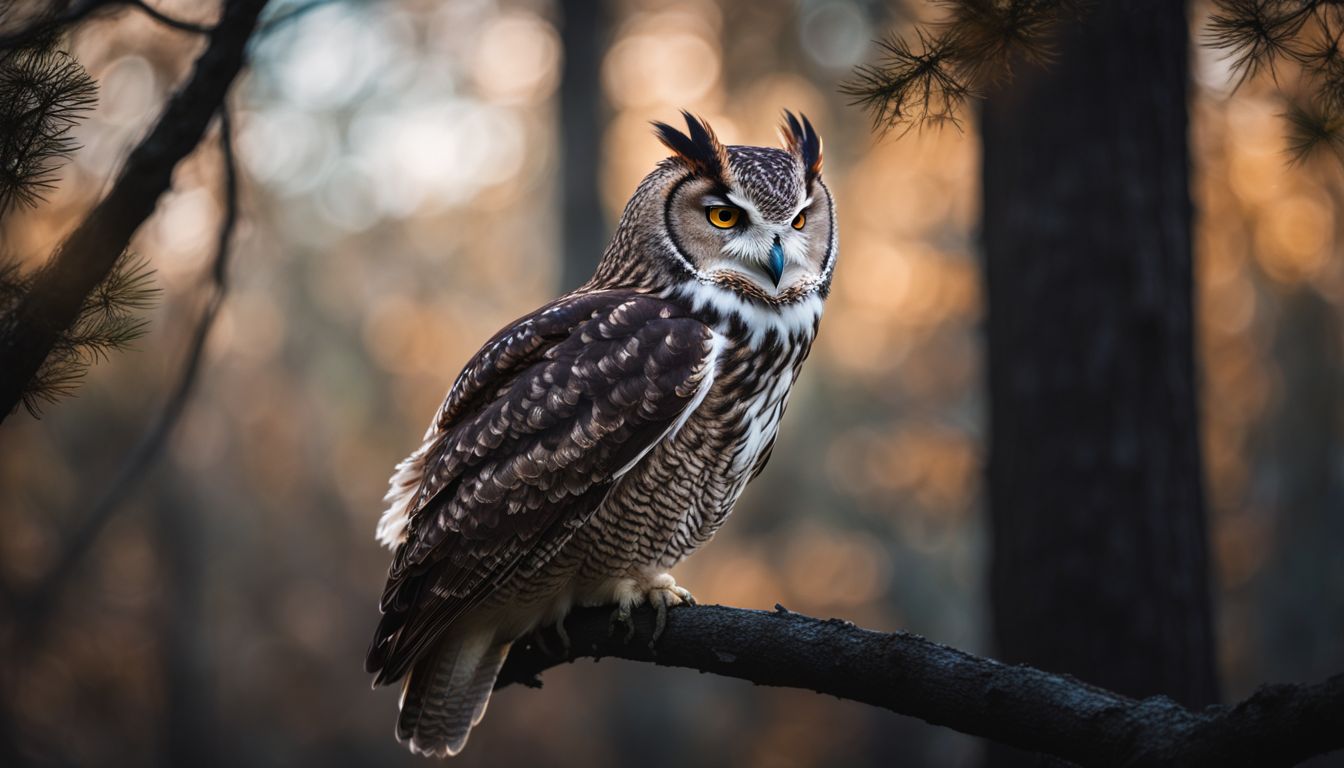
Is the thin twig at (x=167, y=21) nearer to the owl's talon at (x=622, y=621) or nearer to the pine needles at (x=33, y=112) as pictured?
the pine needles at (x=33, y=112)

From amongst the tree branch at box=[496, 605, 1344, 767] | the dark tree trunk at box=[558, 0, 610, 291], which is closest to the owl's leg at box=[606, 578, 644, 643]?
the tree branch at box=[496, 605, 1344, 767]

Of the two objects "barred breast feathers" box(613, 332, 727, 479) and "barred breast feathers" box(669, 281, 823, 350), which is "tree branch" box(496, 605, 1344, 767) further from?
"barred breast feathers" box(669, 281, 823, 350)

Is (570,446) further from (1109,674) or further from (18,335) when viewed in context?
(1109,674)

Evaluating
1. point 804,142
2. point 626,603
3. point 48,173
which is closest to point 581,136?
point 804,142

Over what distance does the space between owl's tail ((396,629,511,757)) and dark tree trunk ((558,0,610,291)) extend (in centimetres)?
826

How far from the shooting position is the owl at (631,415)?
308 cm

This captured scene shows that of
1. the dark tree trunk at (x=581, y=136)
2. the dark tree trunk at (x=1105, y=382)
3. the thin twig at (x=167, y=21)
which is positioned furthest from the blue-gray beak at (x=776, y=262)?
the dark tree trunk at (x=581, y=136)

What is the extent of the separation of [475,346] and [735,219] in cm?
1832

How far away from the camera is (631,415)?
302 centimetres

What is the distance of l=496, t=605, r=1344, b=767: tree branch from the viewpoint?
188 centimetres

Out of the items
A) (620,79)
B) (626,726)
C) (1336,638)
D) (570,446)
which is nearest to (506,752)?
(626,726)

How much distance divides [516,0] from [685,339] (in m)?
13.8

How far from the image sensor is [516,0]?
1574 cm

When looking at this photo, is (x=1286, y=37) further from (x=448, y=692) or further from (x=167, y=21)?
(x=448, y=692)
